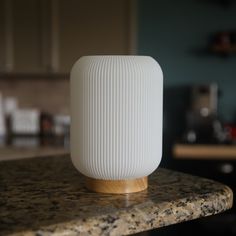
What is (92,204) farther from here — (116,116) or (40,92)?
(40,92)

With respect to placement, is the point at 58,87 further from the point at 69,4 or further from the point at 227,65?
the point at 227,65

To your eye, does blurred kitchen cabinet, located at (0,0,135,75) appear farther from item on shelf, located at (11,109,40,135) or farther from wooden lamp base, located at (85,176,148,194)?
wooden lamp base, located at (85,176,148,194)

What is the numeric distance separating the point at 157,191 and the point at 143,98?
0.70 feet

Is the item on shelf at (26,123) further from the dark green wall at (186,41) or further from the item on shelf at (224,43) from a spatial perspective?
the item on shelf at (224,43)

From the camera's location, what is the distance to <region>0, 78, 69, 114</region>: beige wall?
→ 367cm

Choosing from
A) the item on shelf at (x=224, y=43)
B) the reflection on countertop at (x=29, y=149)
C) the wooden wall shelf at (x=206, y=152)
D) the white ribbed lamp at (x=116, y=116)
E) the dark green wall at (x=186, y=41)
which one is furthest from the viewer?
the dark green wall at (x=186, y=41)

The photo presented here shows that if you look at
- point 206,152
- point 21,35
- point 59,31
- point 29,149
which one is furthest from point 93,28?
point 206,152

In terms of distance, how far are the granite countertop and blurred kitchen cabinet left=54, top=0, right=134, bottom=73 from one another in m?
2.21

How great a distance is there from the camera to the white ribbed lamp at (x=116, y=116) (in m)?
A: 0.88

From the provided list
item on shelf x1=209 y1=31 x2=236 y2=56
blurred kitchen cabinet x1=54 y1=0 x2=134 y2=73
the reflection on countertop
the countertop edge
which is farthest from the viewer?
item on shelf x1=209 y1=31 x2=236 y2=56

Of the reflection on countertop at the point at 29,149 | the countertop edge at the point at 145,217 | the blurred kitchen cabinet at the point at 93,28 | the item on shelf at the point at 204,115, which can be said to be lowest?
the reflection on countertop at the point at 29,149

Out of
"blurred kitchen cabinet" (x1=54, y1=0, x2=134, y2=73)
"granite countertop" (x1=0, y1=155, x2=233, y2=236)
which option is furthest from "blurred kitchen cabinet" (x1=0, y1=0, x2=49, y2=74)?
"granite countertop" (x1=0, y1=155, x2=233, y2=236)

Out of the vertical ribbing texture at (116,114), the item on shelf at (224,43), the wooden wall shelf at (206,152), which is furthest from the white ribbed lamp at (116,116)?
the item on shelf at (224,43)

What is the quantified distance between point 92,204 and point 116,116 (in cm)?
18
